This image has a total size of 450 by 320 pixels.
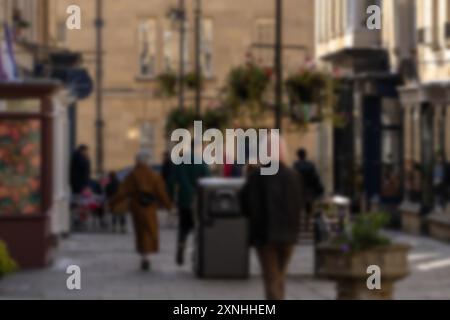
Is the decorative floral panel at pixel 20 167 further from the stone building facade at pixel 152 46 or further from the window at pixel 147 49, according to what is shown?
the window at pixel 147 49

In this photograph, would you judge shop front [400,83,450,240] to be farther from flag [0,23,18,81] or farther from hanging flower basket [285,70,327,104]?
flag [0,23,18,81]

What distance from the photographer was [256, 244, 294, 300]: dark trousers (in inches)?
663

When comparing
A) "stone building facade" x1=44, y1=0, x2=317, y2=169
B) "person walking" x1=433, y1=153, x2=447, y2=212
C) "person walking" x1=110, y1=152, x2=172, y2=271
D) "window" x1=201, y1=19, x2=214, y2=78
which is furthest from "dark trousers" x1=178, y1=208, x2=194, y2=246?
"window" x1=201, y1=19, x2=214, y2=78

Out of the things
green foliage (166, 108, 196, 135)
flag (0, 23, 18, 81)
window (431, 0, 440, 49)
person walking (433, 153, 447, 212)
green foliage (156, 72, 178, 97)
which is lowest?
person walking (433, 153, 447, 212)

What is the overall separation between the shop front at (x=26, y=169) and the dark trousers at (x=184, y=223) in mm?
1969

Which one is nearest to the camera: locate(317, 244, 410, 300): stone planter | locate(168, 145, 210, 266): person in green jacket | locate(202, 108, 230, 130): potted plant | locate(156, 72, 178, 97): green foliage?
locate(317, 244, 410, 300): stone planter

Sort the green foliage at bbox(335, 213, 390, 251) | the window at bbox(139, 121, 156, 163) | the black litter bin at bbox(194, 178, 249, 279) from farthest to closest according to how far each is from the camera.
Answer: the window at bbox(139, 121, 156, 163) < the black litter bin at bbox(194, 178, 249, 279) < the green foliage at bbox(335, 213, 390, 251)

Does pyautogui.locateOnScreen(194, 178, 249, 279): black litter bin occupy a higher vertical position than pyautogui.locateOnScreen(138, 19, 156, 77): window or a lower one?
lower

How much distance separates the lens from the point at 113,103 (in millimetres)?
67562

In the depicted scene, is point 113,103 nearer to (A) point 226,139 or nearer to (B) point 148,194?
(A) point 226,139

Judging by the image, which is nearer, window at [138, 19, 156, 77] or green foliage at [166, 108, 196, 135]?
green foliage at [166, 108, 196, 135]

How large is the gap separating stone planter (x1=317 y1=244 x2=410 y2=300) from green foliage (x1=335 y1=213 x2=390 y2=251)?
0.33 feet

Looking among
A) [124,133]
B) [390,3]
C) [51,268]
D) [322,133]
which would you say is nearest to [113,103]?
[124,133]

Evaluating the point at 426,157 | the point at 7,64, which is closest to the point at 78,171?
the point at 426,157
